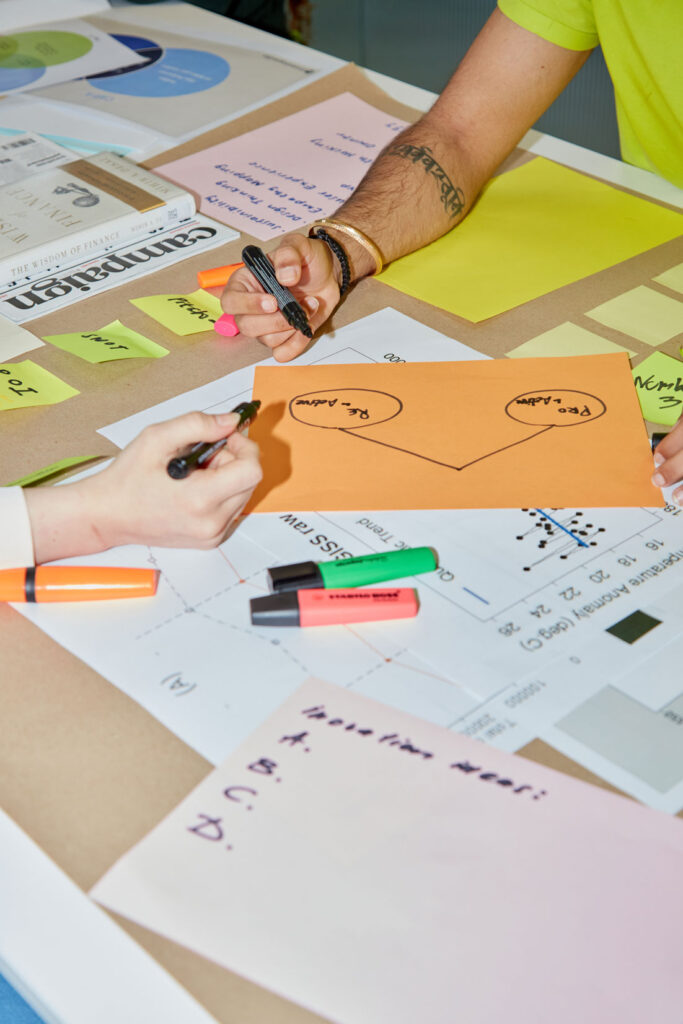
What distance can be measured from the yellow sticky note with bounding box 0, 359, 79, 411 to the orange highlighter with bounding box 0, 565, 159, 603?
0.78ft

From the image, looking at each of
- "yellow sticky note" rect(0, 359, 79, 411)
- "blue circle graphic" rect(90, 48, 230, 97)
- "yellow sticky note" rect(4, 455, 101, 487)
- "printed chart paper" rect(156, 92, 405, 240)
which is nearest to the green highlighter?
"yellow sticky note" rect(4, 455, 101, 487)

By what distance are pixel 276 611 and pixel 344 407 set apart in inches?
10.0

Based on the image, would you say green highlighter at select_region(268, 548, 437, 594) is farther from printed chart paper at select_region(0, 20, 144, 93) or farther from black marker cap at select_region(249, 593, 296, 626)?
printed chart paper at select_region(0, 20, 144, 93)

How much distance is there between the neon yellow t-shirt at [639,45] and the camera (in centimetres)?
114

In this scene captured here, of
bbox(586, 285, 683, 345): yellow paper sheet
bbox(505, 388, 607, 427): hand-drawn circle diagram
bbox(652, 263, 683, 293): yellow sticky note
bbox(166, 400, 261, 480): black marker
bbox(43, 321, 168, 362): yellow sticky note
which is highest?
bbox(652, 263, 683, 293): yellow sticky note

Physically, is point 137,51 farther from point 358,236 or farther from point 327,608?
point 327,608

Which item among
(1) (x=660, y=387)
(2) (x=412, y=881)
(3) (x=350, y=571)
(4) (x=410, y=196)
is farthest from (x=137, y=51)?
(2) (x=412, y=881)

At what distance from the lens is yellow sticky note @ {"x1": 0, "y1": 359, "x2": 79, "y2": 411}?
0.88m

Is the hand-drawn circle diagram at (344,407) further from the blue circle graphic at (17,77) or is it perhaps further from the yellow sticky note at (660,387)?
the blue circle graphic at (17,77)

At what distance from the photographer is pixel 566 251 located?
1.07 meters

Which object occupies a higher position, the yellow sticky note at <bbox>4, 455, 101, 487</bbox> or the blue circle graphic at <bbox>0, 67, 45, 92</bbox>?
the blue circle graphic at <bbox>0, 67, 45, 92</bbox>

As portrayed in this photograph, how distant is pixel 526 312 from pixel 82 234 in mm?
478

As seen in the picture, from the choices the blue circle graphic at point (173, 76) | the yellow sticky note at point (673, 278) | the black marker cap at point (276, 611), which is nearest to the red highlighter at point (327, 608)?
the black marker cap at point (276, 611)

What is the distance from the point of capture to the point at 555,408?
2.78ft
